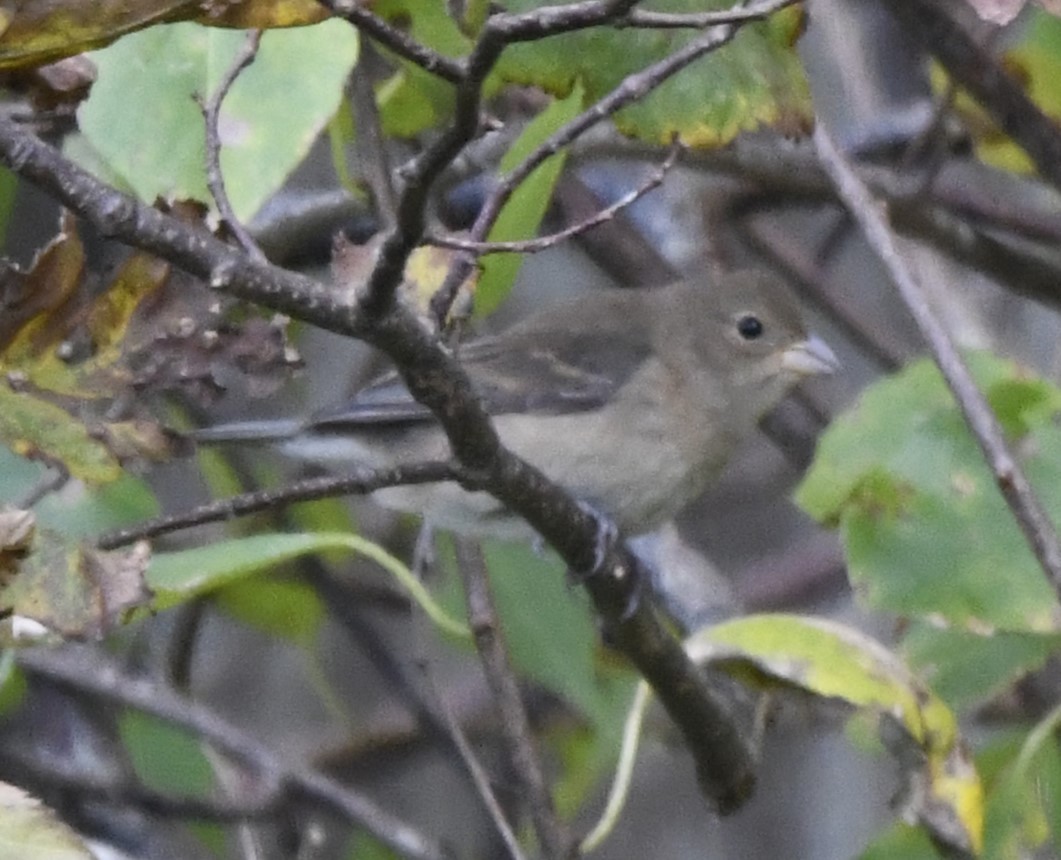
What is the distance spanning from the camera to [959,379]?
2062 mm

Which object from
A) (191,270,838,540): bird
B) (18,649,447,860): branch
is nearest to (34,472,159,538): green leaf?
(191,270,838,540): bird

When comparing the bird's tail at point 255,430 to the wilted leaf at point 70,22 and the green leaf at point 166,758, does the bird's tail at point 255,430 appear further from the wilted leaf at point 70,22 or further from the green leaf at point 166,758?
the wilted leaf at point 70,22

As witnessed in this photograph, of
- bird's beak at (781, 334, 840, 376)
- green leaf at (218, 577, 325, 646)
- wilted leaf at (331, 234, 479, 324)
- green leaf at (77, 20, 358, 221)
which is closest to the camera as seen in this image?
wilted leaf at (331, 234, 479, 324)

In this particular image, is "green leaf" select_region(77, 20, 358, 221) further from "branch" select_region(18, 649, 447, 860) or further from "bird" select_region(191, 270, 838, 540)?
"branch" select_region(18, 649, 447, 860)

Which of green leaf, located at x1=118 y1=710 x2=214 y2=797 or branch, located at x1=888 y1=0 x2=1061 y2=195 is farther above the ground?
branch, located at x1=888 y1=0 x2=1061 y2=195

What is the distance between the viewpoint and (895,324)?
482 centimetres

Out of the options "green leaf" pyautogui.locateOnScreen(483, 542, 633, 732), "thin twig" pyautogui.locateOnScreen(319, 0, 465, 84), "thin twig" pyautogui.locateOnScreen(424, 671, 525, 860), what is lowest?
"green leaf" pyautogui.locateOnScreen(483, 542, 633, 732)

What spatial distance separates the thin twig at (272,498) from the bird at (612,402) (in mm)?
1412

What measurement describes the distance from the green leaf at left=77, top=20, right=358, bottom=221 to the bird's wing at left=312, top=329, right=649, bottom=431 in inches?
56.2

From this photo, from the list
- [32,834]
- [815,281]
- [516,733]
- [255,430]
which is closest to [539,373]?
[255,430]

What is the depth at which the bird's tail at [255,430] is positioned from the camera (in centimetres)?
302

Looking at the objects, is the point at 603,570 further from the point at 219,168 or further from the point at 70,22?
the point at 70,22

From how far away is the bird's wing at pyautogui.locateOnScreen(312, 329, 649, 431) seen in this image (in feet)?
10.8

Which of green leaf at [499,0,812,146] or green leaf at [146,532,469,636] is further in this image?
green leaf at [146,532,469,636]
